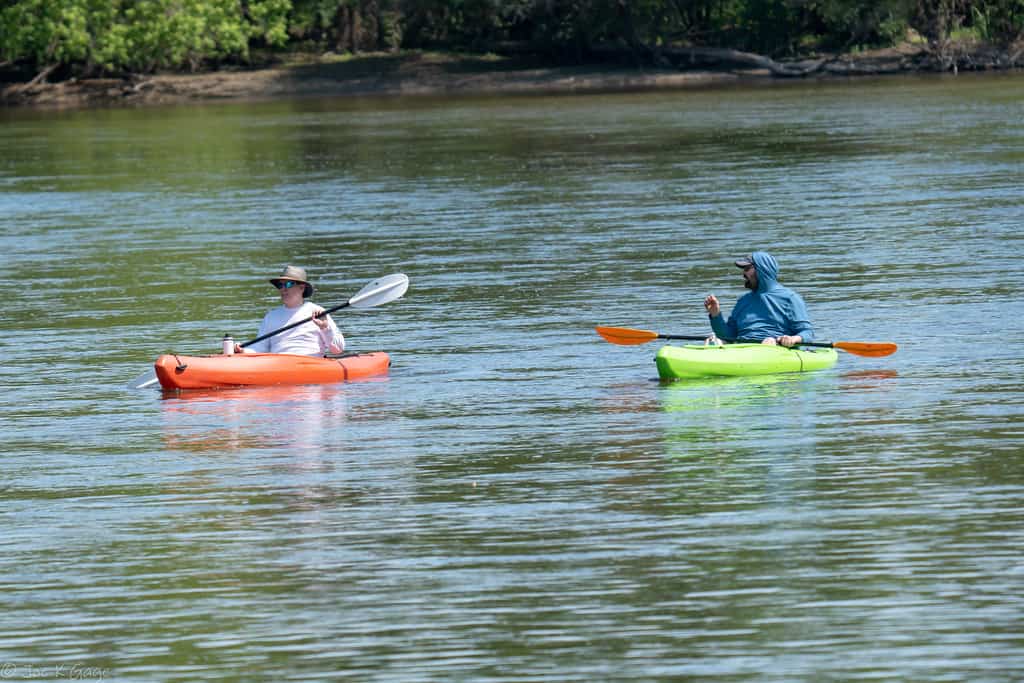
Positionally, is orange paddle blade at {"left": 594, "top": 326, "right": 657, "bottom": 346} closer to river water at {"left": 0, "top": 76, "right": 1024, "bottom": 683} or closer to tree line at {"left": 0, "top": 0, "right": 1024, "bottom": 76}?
river water at {"left": 0, "top": 76, "right": 1024, "bottom": 683}

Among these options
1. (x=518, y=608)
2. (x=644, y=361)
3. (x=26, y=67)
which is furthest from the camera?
(x=26, y=67)

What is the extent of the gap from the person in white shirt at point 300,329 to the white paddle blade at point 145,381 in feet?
2.61

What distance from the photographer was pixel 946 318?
18.8 meters

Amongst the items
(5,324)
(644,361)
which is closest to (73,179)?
(5,324)

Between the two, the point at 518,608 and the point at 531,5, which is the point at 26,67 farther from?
the point at 518,608

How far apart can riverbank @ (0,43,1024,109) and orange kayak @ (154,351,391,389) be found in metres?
54.3

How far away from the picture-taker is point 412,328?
20078mm

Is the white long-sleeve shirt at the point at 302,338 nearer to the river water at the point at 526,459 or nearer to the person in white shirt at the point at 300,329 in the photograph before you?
the person in white shirt at the point at 300,329

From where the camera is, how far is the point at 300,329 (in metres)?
17.1

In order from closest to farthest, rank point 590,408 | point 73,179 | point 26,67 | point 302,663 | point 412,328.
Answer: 1. point 302,663
2. point 590,408
3. point 412,328
4. point 73,179
5. point 26,67

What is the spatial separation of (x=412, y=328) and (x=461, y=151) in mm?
24504

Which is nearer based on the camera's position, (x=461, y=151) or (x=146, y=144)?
(x=461, y=151)

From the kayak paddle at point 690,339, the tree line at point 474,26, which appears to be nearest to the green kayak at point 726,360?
the kayak paddle at point 690,339

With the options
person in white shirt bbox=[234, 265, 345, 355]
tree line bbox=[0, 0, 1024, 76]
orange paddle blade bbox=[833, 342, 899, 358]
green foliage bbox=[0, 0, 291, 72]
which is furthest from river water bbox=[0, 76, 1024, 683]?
green foliage bbox=[0, 0, 291, 72]
